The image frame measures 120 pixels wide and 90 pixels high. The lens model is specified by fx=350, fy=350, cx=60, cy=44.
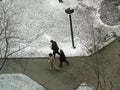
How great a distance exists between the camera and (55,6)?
71.9 ft

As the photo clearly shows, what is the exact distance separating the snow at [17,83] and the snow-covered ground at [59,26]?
170cm

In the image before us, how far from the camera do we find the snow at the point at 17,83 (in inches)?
671

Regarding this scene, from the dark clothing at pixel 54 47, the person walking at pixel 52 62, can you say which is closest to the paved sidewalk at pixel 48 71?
the person walking at pixel 52 62

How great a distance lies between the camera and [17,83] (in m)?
17.3

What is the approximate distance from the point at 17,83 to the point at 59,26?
505 centimetres

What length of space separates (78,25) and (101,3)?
2591 millimetres

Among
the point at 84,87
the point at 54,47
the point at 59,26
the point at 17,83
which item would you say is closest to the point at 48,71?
the point at 54,47

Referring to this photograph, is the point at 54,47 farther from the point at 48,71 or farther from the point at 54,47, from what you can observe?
the point at 48,71

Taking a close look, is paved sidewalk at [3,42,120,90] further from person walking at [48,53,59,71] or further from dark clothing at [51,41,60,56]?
dark clothing at [51,41,60,56]

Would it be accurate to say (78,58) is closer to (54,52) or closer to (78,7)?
(54,52)

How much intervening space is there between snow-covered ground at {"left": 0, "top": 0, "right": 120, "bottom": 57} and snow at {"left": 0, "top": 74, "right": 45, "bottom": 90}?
5.58 feet

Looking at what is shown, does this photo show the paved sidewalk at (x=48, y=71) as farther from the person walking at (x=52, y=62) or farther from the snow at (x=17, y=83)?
the snow at (x=17, y=83)

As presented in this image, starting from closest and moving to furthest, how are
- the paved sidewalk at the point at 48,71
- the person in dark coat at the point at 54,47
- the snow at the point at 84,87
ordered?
the snow at the point at 84,87 < the paved sidewalk at the point at 48,71 < the person in dark coat at the point at 54,47

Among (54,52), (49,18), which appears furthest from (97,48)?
(49,18)
